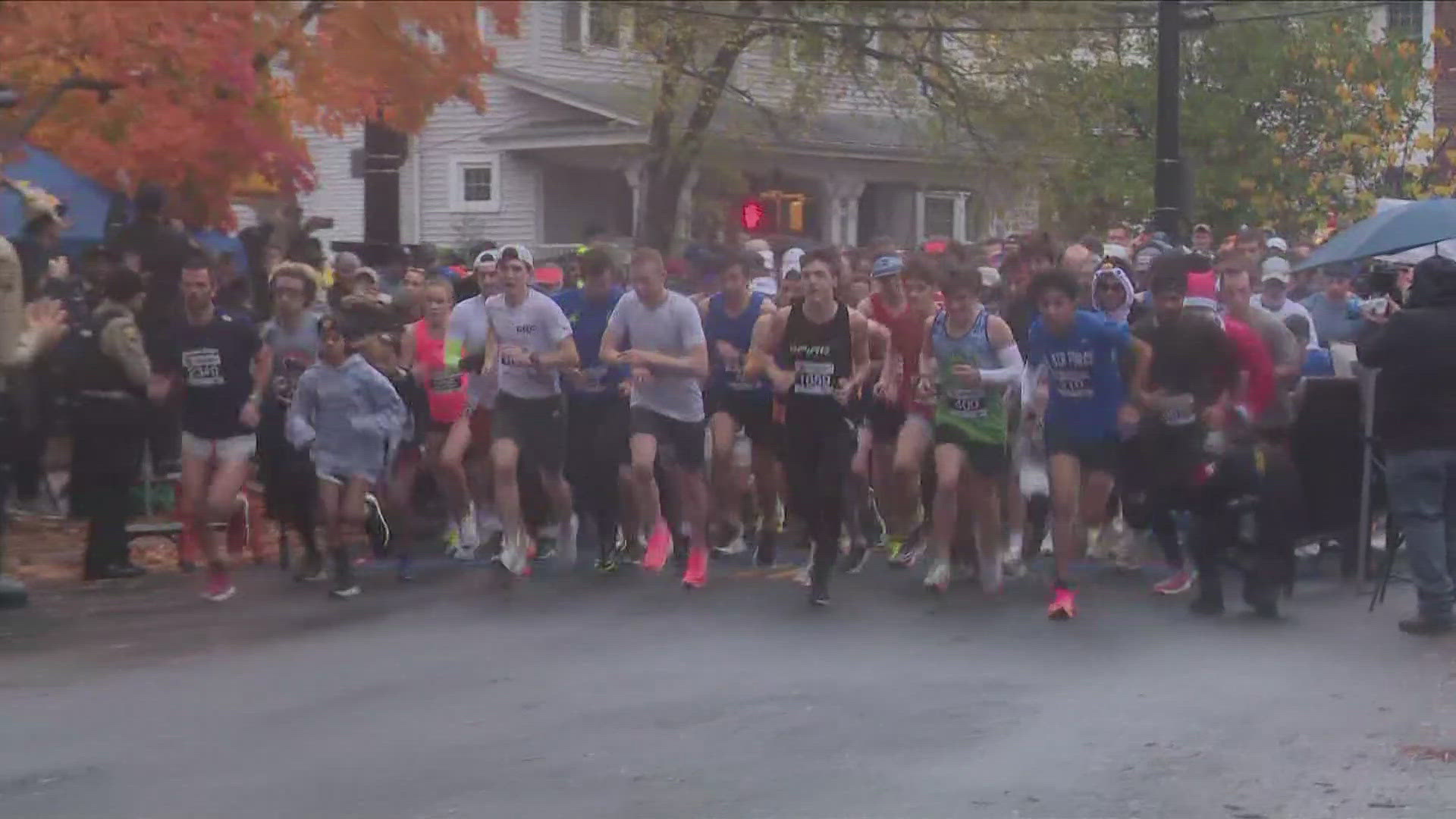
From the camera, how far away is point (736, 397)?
1282cm

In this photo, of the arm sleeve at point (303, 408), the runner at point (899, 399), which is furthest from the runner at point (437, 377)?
the runner at point (899, 399)

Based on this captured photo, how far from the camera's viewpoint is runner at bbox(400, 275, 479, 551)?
13578 millimetres

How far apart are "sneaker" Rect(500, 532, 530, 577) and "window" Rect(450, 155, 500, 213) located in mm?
22593

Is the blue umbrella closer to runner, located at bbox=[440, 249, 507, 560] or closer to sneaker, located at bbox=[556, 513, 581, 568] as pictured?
sneaker, located at bbox=[556, 513, 581, 568]

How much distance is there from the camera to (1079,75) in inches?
1203

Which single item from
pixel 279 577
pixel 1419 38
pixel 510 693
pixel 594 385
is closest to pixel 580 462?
pixel 594 385

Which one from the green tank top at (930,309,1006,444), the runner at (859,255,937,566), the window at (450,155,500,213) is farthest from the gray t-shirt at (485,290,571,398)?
the window at (450,155,500,213)

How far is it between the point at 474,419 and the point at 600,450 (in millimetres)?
966

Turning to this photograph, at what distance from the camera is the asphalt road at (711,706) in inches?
295

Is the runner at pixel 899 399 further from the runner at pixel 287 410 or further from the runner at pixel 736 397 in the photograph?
the runner at pixel 287 410

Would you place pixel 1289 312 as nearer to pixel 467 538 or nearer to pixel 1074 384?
pixel 1074 384

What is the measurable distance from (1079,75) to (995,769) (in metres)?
23.8

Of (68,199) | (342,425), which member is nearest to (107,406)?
(342,425)

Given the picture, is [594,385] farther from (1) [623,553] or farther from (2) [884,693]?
(2) [884,693]
